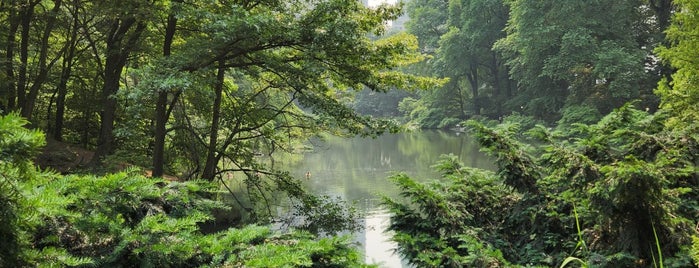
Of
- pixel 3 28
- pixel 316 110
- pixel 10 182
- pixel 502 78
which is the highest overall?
pixel 502 78

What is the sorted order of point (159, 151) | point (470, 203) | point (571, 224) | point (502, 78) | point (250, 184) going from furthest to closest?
point (502, 78) → point (250, 184) → point (159, 151) → point (470, 203) → point (571, 224)

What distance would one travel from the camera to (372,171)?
52.6ft

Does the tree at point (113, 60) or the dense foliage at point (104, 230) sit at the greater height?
the tree at point (113, 60)

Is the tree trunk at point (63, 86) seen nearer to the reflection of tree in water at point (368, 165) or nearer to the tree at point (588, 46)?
the reflection of tree in water at point (368, 165)

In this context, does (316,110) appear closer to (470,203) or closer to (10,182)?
(470,203)

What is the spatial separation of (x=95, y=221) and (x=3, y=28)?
326 inches

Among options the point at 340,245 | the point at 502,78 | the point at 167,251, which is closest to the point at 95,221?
the point at 167,251

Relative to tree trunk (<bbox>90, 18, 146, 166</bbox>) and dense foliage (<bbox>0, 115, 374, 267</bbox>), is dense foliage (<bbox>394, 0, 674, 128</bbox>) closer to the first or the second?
tree trunk (<bbox>90, 18, 146, 166</bbox>)

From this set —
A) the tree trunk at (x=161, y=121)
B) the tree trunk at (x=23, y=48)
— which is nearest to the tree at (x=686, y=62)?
the tree trunk at (x=161, y=121)

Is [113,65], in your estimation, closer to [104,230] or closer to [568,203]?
[104,230]

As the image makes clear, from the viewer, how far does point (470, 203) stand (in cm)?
426

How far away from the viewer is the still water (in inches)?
308

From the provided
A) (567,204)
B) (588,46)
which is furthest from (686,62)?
(588,46)

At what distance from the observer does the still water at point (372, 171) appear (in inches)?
308
